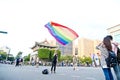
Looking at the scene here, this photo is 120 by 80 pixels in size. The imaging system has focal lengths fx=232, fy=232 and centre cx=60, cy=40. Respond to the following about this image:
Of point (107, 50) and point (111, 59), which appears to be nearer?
point (111, 59)

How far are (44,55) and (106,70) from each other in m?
83.2

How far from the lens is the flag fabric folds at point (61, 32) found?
45.1 feet

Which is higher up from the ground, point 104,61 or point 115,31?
point 115,31

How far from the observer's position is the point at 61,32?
14.7 meters

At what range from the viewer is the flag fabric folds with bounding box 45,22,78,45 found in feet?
45.1

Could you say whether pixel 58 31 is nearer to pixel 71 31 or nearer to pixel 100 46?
pixel 71 31

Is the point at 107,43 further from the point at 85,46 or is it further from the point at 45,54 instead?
the point at 85,46

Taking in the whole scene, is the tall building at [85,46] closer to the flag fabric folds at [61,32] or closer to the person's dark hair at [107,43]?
the flag fabric folds at [61,32]

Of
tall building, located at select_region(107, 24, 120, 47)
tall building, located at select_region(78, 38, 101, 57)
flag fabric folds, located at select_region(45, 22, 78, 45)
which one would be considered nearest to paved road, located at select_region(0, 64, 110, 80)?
flag fabric folds, located at select_region(45, 22, 78, 45)

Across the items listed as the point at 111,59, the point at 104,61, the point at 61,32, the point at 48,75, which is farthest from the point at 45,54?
the point at 111,59

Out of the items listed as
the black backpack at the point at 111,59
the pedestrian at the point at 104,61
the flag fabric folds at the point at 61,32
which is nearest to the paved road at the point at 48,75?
the flag fabric folds at the point at 61,32

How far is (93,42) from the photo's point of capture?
178125 mm

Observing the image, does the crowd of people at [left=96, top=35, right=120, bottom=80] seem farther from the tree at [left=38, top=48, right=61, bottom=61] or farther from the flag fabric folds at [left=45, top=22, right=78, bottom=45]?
the tree at [left=38, top=48, right=61, bottom=61]

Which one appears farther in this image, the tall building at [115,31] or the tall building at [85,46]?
the tall building at [85,46]
